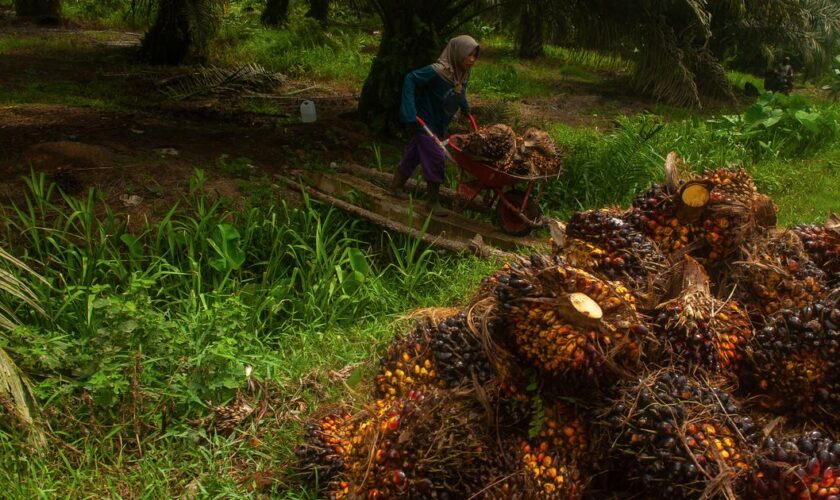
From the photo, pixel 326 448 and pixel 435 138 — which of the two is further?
pixel 435 138

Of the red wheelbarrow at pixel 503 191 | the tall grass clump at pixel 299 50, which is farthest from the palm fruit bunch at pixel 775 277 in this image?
the tall grass clump at pixel 299 50

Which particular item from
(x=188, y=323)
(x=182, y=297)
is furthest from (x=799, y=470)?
(x=182, y=297)

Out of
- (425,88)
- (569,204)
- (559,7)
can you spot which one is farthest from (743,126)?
(425,88)

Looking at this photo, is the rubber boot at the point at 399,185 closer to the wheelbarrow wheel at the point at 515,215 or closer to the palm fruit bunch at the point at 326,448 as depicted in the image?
the wheelbarrow wheel at the point at 515,215

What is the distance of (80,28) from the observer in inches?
520

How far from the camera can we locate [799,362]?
2.09m

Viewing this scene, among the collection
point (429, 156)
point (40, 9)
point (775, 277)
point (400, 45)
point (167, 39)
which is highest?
point (775, 277)

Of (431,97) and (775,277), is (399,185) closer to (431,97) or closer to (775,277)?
(431,97)

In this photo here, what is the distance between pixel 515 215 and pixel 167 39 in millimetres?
6716

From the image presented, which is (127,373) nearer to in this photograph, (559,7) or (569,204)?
(569,204)

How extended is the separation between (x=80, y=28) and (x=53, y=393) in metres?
12.3

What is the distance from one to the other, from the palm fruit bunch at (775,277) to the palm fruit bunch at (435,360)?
969 millimetres

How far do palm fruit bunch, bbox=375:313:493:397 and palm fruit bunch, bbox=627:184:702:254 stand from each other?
799mm

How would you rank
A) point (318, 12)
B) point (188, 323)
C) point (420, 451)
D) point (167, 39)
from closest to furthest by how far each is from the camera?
point (420, 451), point (188, 323), point (167, 39), point (318, 12)
